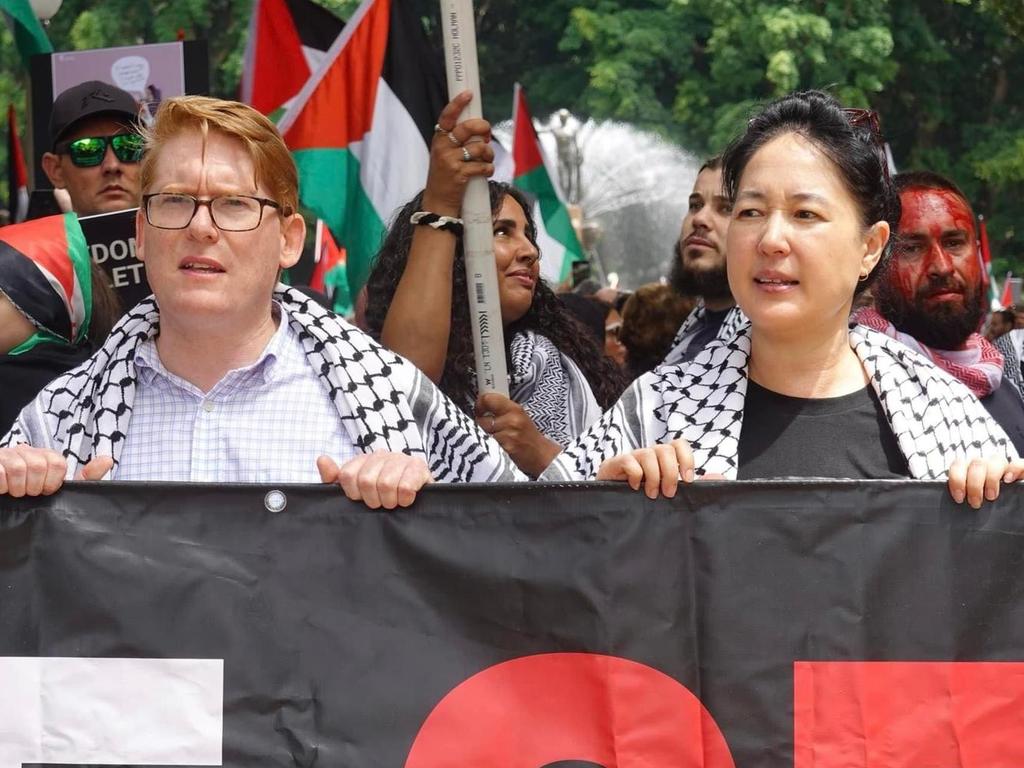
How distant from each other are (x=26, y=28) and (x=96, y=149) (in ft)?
6.19

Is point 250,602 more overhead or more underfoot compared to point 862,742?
more overhead

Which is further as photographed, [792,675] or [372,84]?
[372,84]

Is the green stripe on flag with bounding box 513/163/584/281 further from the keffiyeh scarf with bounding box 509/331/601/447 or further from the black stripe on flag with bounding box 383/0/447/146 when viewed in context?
the keffiyeh scarf with bounding box 509/331/601/447

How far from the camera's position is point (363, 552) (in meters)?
2.44

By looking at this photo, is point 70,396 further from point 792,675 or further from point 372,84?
point 372,84

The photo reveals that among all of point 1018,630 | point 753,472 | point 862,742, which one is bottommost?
point 862,742

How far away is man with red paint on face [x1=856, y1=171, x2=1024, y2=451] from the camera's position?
390 centimetres

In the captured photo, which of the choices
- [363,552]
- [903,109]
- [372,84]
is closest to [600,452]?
[363,552]

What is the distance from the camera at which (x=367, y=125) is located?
4621mm

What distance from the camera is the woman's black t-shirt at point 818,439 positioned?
2674 mm

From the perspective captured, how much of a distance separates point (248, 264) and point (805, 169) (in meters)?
1.02

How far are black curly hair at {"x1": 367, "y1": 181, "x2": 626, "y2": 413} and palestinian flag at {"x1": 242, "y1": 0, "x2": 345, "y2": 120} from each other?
1.21m

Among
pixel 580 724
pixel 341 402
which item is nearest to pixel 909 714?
pixel 580 724

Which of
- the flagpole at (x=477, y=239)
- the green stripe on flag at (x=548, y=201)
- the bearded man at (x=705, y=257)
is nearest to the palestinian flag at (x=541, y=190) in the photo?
the green stripe on flag at (x=548, y=201)
